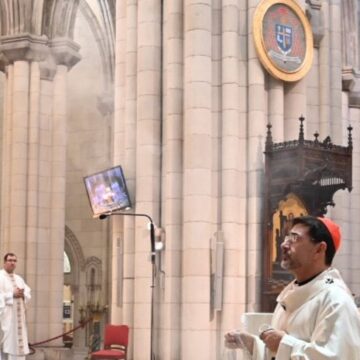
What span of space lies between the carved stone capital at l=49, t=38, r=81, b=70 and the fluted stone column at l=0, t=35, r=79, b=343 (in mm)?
22

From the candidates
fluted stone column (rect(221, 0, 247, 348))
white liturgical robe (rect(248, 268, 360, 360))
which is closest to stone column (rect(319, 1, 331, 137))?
fluted stone column (rect(221, 0, 247, 348))

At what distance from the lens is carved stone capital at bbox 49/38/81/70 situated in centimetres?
2038

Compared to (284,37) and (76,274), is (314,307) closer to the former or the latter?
(284,37)

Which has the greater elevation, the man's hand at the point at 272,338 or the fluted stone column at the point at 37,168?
the fluted stone column at the point at 37,168

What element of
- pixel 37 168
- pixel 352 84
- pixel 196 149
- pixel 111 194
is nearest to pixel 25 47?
pixel 37 168

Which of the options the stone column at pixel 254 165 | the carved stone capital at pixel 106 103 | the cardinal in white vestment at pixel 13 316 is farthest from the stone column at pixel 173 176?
the carved stone capital at pixel 106 103

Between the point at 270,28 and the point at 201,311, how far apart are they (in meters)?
4.04

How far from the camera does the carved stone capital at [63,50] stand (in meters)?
20.4

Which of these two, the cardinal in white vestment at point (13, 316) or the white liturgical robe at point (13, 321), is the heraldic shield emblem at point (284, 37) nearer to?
the cardinal in white vestment at point (13, 316)

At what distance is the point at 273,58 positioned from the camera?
42.4 ft

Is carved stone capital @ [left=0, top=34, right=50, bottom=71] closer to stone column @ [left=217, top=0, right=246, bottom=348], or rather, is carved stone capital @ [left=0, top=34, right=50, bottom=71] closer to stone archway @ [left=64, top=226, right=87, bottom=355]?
stone archway @ [left=64, top=226, right=87, bottom=355]

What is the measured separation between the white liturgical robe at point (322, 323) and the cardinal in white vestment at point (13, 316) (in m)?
10.5

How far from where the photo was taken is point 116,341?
41.1ft

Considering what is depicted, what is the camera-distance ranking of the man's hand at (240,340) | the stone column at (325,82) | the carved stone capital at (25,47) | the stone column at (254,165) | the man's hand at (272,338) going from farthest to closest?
the carved stone capital at (25,47)
the stone column at (325,82)
the stone column at (254,165)
the man's hand at (240,340)
the man's hand at (272,338)
